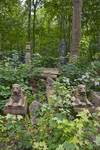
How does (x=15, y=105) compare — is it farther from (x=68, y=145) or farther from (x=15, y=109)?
(x=68, y=145)

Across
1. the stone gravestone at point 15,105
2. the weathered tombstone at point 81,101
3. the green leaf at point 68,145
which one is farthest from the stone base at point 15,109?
the green leaf at point 68,145

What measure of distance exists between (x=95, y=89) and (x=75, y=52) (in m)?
2.37

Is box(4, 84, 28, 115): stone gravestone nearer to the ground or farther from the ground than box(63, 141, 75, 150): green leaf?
nearer to the ground

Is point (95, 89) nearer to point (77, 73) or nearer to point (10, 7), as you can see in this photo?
point (77, 73)

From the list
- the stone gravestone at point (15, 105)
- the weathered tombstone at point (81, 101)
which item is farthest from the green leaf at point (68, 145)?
the stone gravestone at point (15, 105)

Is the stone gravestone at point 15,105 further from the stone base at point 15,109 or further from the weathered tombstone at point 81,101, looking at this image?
the weathered tombstone at point 81,101

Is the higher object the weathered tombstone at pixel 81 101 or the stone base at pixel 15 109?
the weathered tombstone at pixel 81 101

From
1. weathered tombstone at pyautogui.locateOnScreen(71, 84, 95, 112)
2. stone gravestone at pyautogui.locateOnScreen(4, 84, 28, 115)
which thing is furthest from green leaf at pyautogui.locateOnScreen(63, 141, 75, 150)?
stone gravestone at pyautogui.locateOnScreen(4, 84, 28, 115)

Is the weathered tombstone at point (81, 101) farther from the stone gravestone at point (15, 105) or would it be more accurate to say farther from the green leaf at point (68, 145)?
the green leaf at point (68, 145)

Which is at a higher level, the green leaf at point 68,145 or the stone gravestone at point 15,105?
the green leaf at point 68,145

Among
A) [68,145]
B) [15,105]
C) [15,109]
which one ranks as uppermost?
[68,145]

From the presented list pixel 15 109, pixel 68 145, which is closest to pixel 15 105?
pixel 15 109

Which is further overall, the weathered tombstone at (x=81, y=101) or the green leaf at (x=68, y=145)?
the weathered tombstone at (x=81, y=101)

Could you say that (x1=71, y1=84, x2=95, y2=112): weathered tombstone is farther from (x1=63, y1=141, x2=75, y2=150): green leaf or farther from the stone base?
(x1=63, y1=141, x2=75, y2=150): green leaf
